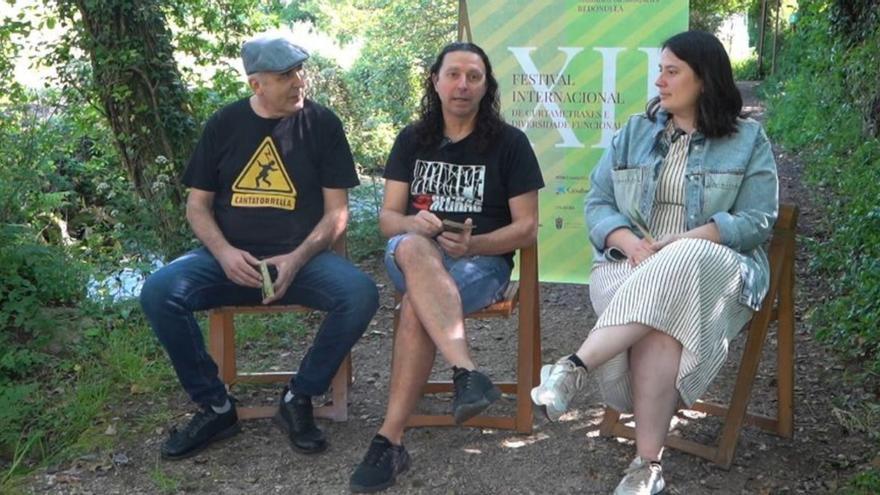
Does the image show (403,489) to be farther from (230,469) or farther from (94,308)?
(94,308)

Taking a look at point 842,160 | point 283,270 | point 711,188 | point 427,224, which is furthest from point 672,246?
point 842,160

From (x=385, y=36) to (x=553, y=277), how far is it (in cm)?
557

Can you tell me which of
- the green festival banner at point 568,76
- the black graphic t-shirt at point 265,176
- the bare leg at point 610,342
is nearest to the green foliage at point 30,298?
the black graphic t-shirt at point 265,176

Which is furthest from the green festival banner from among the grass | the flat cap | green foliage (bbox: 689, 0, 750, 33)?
green foliage (bbox: 689, 0, 750, 33)

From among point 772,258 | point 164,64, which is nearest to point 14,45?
point 164,64

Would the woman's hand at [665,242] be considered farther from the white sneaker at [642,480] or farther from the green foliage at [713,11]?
the green foliage at [713,11]

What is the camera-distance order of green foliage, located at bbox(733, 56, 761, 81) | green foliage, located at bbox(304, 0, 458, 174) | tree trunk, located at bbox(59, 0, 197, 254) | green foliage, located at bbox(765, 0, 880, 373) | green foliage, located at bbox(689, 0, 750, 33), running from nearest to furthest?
green foliage, located at bbox(765, 0, 880, 373), tree trunk, located at bbox(59, 0, 197, 254), green foliage, located at bbox(304, 0, 458, 174), green foliage, located at bbox(733, 56, 761, 81), green foliage, located at bbox(689, 0, 750, 33)

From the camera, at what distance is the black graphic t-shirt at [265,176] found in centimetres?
392

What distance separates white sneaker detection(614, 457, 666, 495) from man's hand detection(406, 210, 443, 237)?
103 cm

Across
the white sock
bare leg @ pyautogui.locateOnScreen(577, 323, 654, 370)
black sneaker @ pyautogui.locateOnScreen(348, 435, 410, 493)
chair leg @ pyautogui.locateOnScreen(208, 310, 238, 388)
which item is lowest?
black sneaker @ pyautogui.locateOnScreen(348, 435, 410, 493)

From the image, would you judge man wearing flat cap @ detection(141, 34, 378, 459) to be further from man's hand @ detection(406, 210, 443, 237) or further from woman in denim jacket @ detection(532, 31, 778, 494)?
woman in denim jacket @ detection(532, 31, 778, 494)

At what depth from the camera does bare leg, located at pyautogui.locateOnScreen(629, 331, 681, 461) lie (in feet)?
10.4

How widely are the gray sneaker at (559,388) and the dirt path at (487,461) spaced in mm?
438

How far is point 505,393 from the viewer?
13.7 feet
